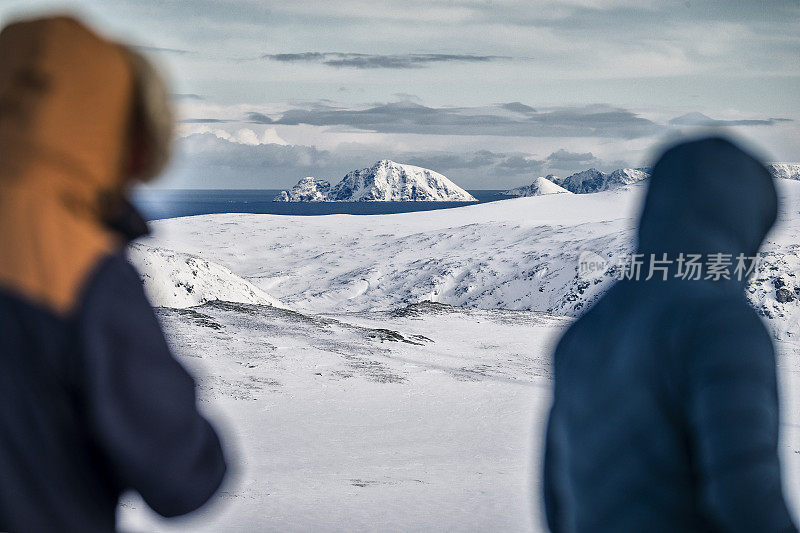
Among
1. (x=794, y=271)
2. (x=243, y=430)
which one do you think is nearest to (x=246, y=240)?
(x=794, y=271)

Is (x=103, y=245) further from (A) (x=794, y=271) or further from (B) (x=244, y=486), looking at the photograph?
(A) (x=794, y=271)

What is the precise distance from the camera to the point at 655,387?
1603mm

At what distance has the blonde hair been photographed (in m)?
1.42

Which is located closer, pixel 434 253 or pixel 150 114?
pixel 150 114

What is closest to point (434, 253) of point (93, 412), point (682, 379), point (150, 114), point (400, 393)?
point (400, 393)

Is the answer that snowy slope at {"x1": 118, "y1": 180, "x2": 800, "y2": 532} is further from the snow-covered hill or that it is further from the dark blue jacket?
the snow-covered hill

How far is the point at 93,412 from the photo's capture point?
1300mm

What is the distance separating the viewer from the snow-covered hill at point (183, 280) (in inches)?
858

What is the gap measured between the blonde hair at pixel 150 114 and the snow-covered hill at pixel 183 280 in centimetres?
2025

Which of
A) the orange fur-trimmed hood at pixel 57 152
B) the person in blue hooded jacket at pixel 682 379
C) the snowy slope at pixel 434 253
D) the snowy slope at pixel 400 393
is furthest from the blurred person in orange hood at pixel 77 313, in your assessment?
the snowy slope at pixel 434 253

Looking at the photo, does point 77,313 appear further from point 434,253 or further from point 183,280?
point 434,253

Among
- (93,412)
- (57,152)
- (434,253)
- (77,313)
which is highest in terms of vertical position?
(57,152)

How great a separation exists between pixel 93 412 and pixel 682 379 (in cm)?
114

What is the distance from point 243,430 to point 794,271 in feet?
81.6
